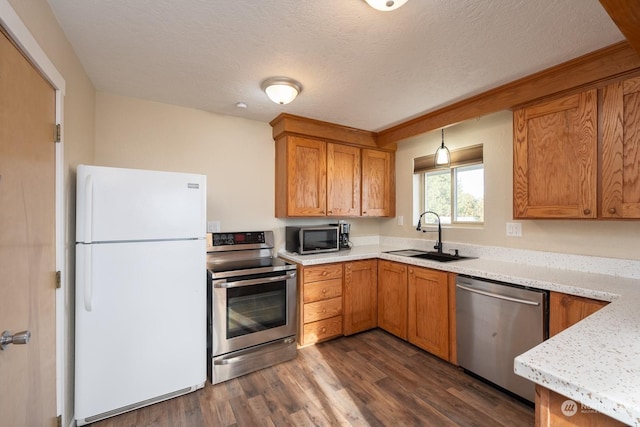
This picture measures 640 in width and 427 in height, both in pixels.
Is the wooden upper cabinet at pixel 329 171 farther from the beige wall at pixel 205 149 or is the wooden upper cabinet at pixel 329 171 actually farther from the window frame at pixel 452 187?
the window frame at pixel 452 187

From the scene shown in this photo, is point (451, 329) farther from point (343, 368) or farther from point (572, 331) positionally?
point (572, 331)

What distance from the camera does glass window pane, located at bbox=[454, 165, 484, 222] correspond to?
2828 millimetres

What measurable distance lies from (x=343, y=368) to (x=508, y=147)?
249cm

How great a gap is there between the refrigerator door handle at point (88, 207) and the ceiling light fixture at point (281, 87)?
1361 mm

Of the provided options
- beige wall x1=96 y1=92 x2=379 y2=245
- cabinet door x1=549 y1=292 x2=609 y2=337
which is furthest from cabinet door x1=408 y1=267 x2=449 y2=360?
beige wall x1=96 y1=92 x2=379 y2=245

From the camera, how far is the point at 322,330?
2811mm

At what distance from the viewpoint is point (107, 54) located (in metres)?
1.79

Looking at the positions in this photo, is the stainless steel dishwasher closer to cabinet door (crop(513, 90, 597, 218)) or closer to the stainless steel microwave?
cabinet door (crop(513, 90, 597, 218))

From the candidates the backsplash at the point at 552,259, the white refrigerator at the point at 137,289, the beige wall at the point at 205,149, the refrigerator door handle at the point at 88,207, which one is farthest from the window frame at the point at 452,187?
the refrigerator door handle at the point at 88,207

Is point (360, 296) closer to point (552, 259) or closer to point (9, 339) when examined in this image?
point (552, 259)

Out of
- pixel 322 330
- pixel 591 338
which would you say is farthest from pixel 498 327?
pixel 322 330

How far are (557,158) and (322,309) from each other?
7.68 feet

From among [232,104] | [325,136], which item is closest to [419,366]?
[325,136]

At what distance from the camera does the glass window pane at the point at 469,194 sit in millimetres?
2828
